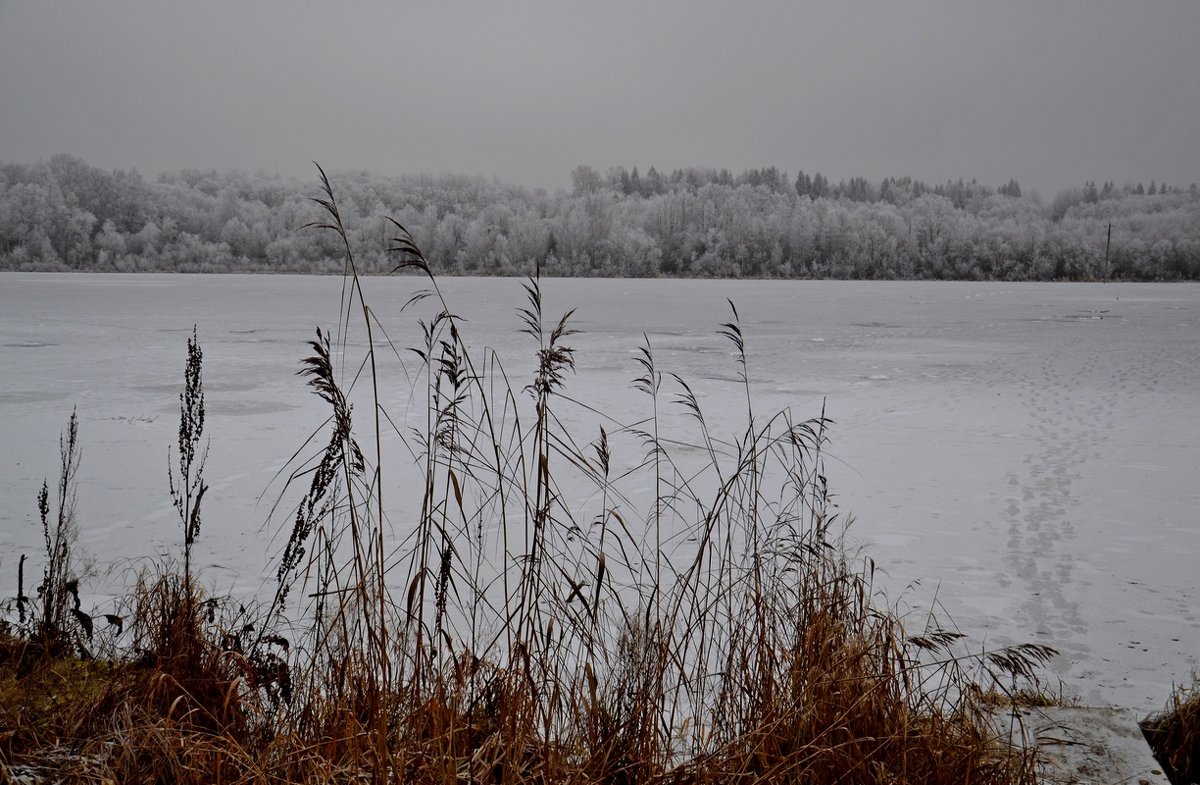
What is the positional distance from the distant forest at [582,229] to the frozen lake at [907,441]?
27662 mm

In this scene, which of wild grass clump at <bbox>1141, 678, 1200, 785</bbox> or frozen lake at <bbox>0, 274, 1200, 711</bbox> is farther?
frozen lake at <bbox>0, 274, 1200, 711</bbox>

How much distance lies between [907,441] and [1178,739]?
4608mm

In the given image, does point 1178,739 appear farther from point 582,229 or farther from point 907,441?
point 582,229

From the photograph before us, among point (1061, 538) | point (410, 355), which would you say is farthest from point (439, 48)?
point (1061, 538)

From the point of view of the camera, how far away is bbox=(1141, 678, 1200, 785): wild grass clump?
209 cm

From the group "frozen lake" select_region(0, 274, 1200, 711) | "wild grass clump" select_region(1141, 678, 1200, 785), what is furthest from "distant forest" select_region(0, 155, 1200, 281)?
"wild grass clump" select_region(1141, 678, 1200, 785)

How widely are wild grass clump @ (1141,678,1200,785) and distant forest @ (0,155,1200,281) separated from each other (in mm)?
37935

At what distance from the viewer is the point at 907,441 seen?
667 centimetres

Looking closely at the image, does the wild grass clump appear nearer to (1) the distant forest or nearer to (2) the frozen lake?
(2) the frozen lake

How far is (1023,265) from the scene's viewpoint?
5084 cm

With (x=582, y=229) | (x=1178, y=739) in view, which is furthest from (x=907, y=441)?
(x=582, y=229)

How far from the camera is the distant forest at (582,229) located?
45.3 meters

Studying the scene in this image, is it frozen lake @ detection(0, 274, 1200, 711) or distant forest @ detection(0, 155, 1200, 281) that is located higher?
distant forest @ detection(0, 155, 1200, 281)

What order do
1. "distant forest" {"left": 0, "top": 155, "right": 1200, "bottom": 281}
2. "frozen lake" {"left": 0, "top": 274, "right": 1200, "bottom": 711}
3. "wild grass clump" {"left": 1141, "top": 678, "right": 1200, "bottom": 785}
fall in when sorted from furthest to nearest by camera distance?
"distant forest" {"left": 0, "top": 155, "right": 1200, "bottom": 281}, "frozen lake" {"left": 0, "top": 274, "right": 1200, "bottom": 711}, "wild grass clump" {"left": 1141, "top": 678, "right": 1200, "bottom": 785}
